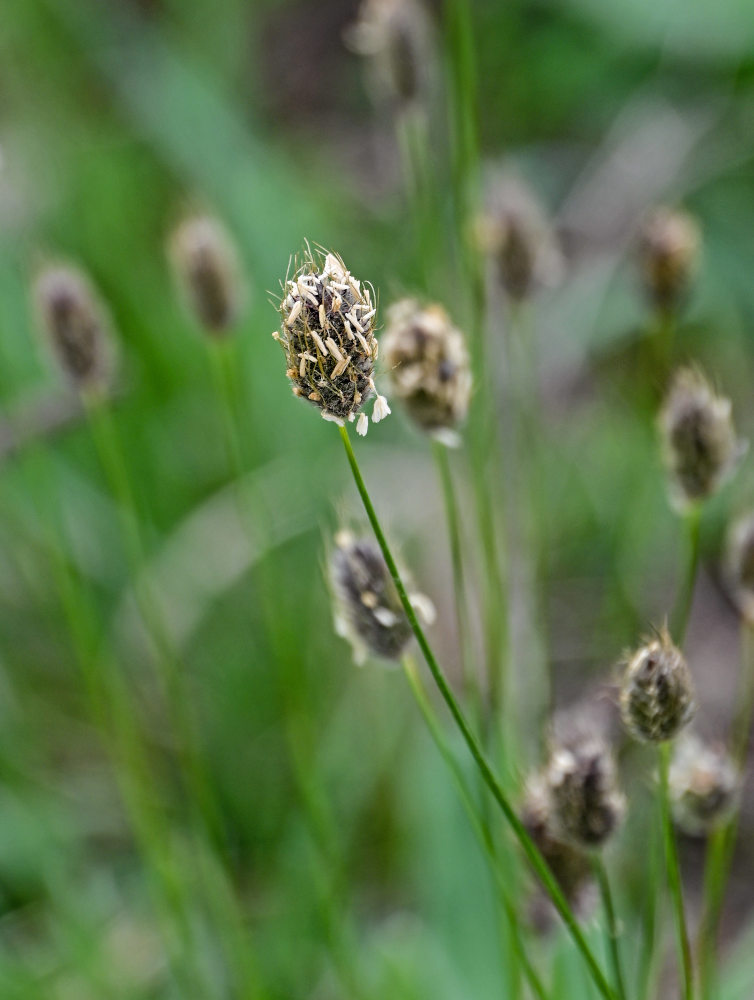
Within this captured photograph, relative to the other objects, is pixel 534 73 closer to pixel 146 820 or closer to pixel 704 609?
pixel 704 609

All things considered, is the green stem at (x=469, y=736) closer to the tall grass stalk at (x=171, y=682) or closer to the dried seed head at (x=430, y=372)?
the dried seed head at (x=430, y=372)

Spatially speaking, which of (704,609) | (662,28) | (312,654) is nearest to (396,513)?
(312,654)

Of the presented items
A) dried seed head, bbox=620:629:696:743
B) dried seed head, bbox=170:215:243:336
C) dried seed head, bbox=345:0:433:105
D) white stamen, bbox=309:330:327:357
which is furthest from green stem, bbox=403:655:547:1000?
dried seed head, bbox=345:0:433:105

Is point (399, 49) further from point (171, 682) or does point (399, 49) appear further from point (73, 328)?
point (171, 682)

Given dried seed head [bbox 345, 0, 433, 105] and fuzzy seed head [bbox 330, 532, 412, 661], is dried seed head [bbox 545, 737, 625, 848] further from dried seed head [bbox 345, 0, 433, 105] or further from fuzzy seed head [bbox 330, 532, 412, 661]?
dried seed head [bbox 345, 0, 433, 105]

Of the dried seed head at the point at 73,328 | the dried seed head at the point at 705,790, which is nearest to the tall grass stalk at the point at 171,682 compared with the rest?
the dried seed head at the point at 73,328

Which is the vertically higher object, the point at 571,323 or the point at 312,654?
the point at 571,323
